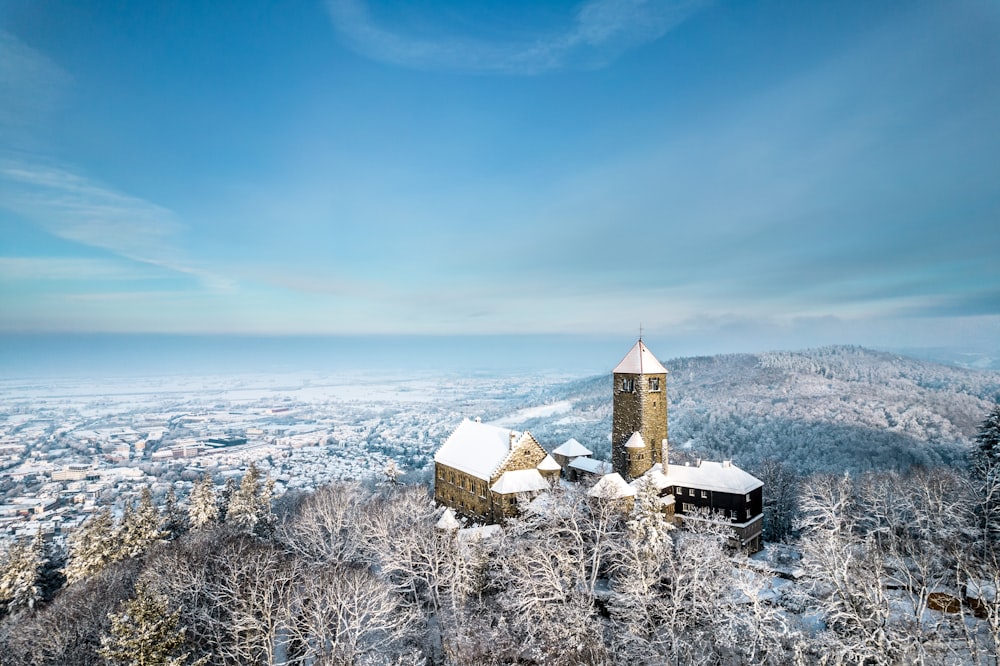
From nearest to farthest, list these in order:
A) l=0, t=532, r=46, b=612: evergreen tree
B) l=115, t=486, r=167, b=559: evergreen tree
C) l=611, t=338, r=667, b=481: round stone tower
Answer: l=0, t=532, r=46, b=612: evergreen tree, l=115, t=486, r=167, b=559: evergreen tree, l=611, t=338, r=667, b=481: round stone tower

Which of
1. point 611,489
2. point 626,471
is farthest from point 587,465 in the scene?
point 611,489

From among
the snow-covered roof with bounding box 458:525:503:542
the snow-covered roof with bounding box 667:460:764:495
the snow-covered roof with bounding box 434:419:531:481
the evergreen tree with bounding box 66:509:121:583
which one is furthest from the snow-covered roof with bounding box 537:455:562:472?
the evergreen tree with bounding box 66:509:121:583

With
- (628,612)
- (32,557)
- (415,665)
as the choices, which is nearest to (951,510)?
(628,612)

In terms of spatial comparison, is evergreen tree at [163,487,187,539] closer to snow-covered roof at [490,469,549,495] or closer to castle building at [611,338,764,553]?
snow-covered roof at [490,469,549,495]

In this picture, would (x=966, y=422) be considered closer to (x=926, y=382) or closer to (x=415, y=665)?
(x=926, y=382)

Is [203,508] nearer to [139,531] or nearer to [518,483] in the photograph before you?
[139,531]

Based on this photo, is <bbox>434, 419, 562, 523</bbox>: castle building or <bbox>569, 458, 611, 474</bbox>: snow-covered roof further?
<bbox>569, 458, 611, 474</bbox>: snow-covered roof

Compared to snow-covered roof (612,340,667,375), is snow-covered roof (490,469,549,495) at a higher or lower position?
lower
